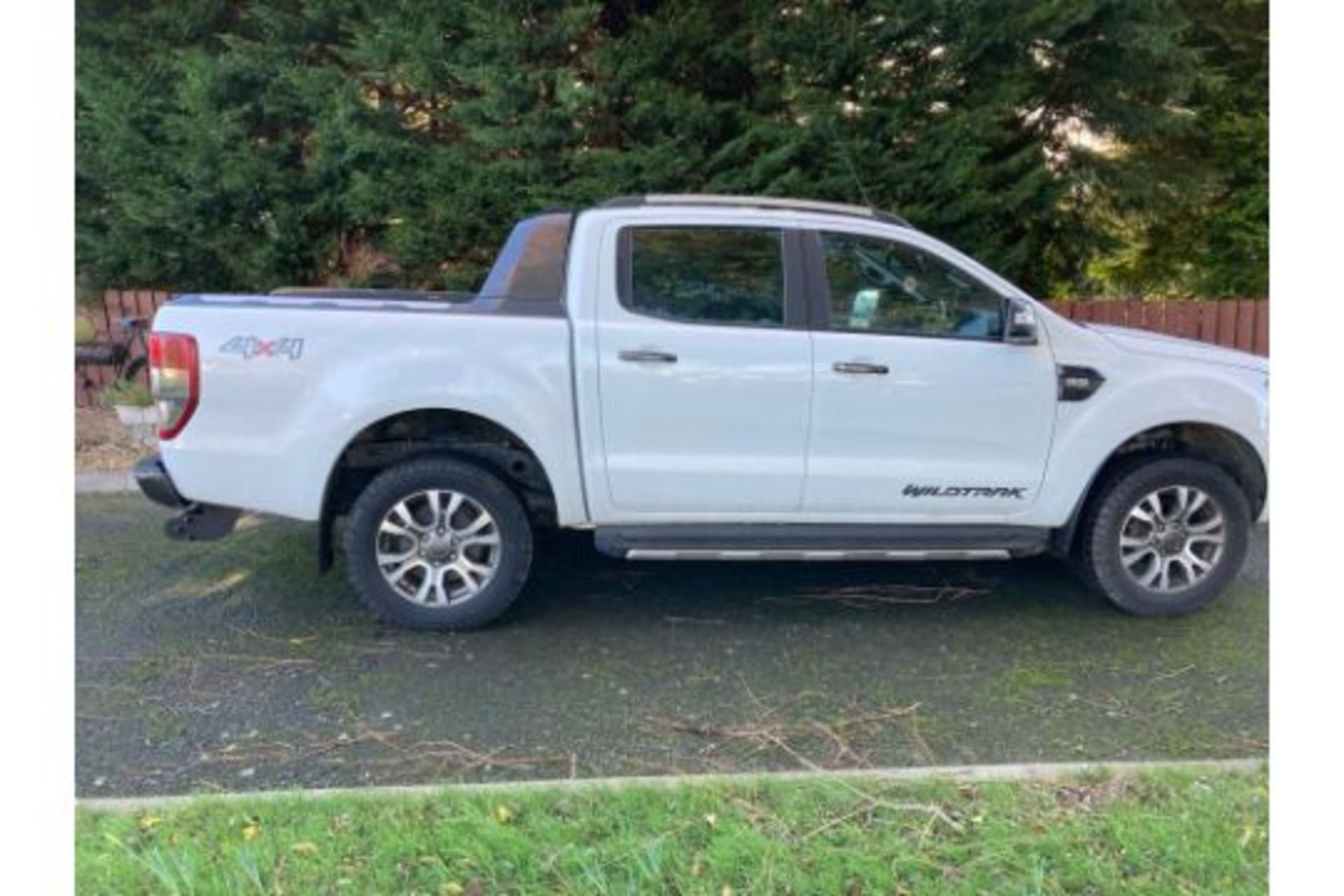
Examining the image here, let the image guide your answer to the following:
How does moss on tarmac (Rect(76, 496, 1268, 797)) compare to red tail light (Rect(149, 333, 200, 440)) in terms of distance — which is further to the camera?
red tail light (Rect(149, 333, 200, 440))

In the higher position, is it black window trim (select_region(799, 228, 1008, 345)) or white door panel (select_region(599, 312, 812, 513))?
black window trim (select_region(799, 228, 1008, 345))

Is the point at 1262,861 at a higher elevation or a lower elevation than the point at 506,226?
lower

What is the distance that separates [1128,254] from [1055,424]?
20.4 feet

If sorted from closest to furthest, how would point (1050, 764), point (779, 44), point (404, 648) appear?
point (1050, 764) < point (404, 648) < point (779, 44)

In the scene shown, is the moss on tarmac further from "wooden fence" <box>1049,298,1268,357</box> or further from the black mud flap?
"wooden fence" <box>1049,298,1268,357</box>

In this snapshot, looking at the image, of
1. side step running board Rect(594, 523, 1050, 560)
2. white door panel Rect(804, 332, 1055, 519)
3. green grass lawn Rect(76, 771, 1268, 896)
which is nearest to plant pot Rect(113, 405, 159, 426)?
side step running board Rect(594, 523, 1050, 560)

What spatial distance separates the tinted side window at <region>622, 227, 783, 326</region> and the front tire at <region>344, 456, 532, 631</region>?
3.45ft

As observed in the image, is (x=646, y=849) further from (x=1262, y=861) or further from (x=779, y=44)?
(x=779, y=44)

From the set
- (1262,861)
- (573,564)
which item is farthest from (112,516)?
(1262,861)

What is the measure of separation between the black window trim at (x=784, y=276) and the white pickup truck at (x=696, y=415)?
0.01m

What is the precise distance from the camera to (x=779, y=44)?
26.2 ft

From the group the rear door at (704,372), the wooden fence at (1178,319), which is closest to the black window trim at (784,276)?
the rear door at (704,372)

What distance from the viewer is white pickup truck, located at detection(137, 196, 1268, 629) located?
442 cm

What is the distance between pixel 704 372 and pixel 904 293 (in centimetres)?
98
